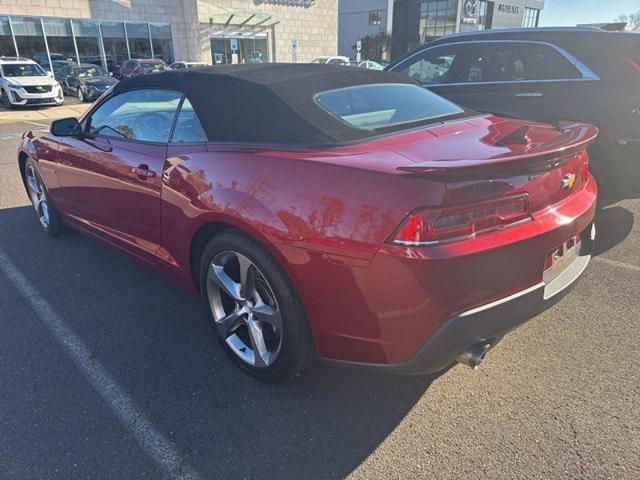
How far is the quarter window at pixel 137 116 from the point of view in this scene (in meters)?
3.02

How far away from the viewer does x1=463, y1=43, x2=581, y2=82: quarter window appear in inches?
179

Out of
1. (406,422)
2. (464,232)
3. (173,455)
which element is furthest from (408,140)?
(173,455)

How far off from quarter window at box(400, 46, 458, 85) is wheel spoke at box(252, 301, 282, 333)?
12.8 feet

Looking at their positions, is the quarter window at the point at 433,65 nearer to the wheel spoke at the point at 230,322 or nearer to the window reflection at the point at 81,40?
the wheel spoke at the point at 230,322

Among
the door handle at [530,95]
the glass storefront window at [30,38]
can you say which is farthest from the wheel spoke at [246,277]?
the glass storefront window at [30,38]

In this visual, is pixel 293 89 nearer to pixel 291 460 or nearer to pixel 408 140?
pixel 408 140

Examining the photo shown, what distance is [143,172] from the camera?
9.69ft

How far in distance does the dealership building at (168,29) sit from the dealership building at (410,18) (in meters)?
19.2

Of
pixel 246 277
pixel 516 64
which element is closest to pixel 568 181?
pixel 246 277

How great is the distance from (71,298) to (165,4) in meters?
34.1

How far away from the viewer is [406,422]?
7.43ft

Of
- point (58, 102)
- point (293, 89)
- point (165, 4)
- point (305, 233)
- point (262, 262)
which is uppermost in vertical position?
point (165, 4)

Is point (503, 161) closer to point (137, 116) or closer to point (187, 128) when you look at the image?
point (187, 128)

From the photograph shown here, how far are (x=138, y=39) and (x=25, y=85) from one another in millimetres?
16633
